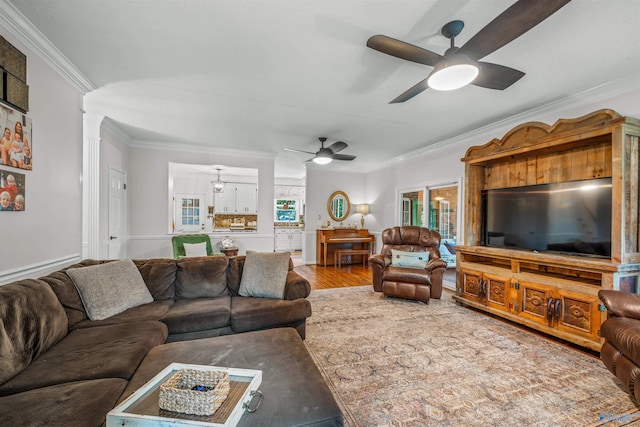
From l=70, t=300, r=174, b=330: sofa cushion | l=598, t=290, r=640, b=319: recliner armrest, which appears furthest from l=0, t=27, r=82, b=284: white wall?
l=598, t=290, r=640, b=319: recliner armrest

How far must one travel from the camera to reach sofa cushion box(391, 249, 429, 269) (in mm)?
4012

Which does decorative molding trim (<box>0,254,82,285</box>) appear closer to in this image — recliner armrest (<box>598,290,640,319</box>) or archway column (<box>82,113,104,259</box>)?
archway column (<box>82,113,104,259</box>)

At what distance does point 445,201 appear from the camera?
16.5ft

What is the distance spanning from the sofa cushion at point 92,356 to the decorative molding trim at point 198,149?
4105 millimetres

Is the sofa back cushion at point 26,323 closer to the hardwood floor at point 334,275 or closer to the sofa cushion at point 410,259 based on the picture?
the hardwood floor at point 334,275

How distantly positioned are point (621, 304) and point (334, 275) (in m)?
4.28

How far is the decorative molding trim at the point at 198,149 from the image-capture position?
16.5 feet

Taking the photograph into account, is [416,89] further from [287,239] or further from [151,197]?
[287,239]

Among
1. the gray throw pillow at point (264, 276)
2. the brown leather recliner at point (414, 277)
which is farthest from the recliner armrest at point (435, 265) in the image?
the gray throw pillow at point (264, 276)

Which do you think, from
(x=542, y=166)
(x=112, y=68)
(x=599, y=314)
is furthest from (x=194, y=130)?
(x=599, y=314)

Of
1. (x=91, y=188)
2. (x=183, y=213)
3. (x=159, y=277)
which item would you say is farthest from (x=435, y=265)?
(x=183, y=213)

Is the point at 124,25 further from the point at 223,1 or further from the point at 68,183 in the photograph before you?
the point at 68,183

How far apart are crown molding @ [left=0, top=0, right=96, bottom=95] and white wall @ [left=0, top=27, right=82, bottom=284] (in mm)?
49

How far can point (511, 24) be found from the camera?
1526mm
